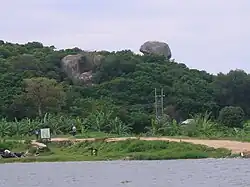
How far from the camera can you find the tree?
253 ft

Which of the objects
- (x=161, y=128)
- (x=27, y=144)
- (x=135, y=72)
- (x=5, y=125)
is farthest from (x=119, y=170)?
(x=135, y=72)

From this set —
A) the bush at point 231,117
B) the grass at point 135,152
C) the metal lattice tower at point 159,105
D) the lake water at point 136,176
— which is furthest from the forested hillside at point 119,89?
the lake water at point 136,176

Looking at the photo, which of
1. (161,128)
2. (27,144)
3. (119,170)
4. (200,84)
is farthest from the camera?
(200,84)

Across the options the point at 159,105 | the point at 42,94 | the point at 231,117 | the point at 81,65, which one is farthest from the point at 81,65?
the point at 231,117

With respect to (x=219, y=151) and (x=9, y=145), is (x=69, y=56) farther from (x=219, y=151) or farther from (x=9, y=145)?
(x=219, y=151)

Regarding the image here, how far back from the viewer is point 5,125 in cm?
6122

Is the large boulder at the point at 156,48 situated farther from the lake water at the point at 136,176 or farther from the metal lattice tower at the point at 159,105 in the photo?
the lake water at the point at 136,176

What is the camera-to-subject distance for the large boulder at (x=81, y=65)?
96750 mm

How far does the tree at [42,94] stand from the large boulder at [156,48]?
34.3m

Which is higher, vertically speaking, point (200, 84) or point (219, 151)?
point (200, 84)

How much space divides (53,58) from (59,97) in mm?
22520

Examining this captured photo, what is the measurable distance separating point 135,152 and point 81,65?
59.6 metres

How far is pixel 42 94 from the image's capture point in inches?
3068

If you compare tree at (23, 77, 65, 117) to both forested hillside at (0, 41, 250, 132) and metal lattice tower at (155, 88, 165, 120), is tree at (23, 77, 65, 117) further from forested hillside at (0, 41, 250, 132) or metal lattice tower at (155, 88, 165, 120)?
metal lattice tower at (155, 88, 165, 120)
